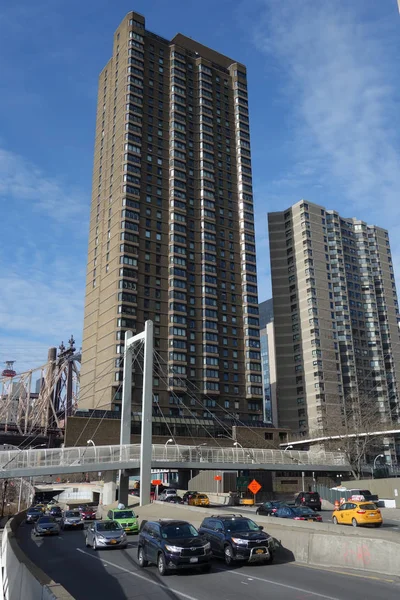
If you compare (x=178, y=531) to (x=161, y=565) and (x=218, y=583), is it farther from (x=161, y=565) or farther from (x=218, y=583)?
(x=218, y=583)

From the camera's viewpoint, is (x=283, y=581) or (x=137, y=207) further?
(x=137, y=207)

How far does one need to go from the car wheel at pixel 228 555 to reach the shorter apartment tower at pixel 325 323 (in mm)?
98054

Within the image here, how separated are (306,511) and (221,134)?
338 ft

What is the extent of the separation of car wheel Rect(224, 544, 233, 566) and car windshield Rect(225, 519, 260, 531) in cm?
74

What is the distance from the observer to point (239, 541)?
1867 cm

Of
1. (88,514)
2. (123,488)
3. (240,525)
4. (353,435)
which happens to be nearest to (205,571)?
(240,525)

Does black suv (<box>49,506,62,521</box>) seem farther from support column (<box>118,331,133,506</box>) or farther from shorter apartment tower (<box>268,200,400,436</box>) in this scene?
shorter apartment tower (<box>268,200,400,436</box>)

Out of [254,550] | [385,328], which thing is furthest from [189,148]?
[254,550]

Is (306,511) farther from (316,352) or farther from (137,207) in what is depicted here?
(316,352)

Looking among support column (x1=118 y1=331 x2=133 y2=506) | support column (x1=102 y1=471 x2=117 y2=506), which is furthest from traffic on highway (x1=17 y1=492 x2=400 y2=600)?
support column (x1=102 y1=471 x2=117 y2=506)

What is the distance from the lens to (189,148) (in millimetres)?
115062

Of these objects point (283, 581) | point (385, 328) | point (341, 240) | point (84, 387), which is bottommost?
point (283, 581)

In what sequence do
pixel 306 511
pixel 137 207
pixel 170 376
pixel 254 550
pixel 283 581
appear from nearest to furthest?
pixel 283 581 < pixel 254 550 < pixel 306 511 < pixel 170 376 < pixel 137 207

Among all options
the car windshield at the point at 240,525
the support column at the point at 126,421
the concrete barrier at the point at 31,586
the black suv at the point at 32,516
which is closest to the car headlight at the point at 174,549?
the car windshield at the point at 240,525
